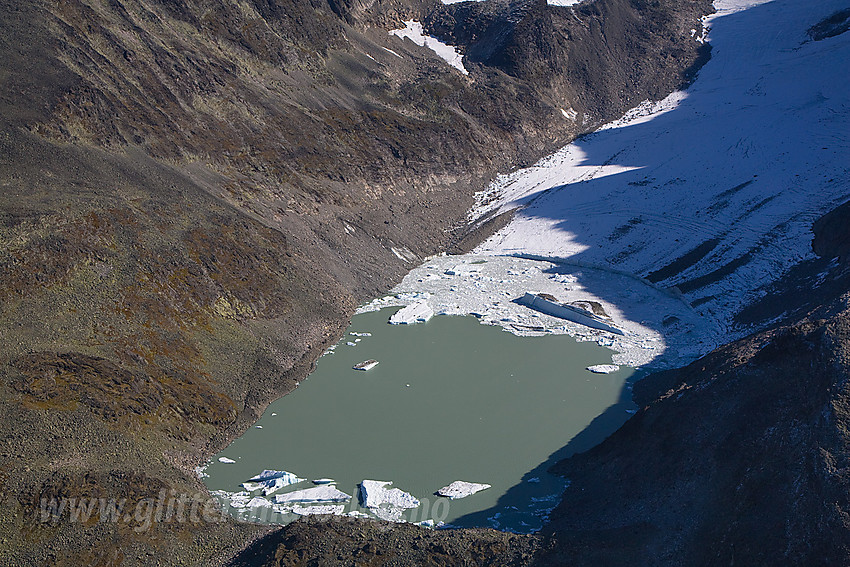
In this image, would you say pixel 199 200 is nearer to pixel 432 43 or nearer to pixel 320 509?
pixel 320 509

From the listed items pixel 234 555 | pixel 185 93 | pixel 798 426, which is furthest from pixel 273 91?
pixel 798 426

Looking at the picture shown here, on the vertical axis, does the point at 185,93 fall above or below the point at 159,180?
above

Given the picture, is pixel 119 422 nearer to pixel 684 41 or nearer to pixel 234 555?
pixel 234 555

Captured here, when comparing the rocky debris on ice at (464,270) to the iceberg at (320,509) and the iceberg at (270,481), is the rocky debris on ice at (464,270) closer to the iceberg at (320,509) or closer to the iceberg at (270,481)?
the iceberg at (270,481)

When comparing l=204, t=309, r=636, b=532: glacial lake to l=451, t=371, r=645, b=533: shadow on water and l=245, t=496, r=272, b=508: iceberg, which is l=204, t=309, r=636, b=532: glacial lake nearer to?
l=451, t=371, r=645, b=533: shadow on water

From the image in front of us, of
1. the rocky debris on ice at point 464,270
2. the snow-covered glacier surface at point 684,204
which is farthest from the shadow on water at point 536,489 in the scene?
the rocky debris on ice at point 464,270

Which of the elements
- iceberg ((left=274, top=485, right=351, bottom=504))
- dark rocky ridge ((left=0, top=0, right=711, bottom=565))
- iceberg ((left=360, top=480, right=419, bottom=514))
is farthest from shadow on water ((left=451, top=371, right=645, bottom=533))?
dark rocky ridge ((left=0, top=0, right=711, bottom=565))
